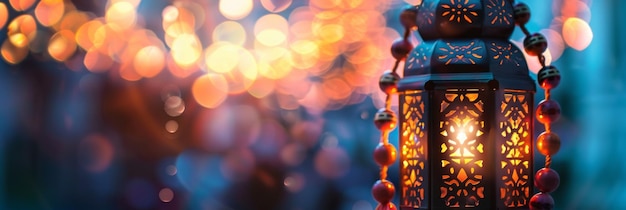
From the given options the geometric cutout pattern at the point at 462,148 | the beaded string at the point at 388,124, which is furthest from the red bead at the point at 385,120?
the geometric cutout pattern at the point at 462,148

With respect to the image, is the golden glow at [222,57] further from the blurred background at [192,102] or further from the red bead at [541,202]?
the red bead at [541,202]

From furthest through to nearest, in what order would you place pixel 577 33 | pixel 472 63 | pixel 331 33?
pixel 331 33
pixel 577 33
pixel 472 63

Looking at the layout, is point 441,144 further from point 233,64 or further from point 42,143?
point 42,143

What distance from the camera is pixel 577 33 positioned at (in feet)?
5.16

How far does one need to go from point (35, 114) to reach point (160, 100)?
28cm

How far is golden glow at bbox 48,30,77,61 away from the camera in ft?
5.62

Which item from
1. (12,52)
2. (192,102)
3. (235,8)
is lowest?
(192,102)

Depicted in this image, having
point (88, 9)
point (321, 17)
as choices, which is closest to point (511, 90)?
point (321, 17)

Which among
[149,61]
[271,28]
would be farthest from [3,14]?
[271,28]

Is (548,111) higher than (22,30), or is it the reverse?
(22,30)

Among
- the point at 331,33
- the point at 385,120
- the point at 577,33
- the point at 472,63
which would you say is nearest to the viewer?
the point at 472,63

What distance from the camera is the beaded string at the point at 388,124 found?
934 mm

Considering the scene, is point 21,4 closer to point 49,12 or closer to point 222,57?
point 49,12

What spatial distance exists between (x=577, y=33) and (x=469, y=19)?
2.63ft
